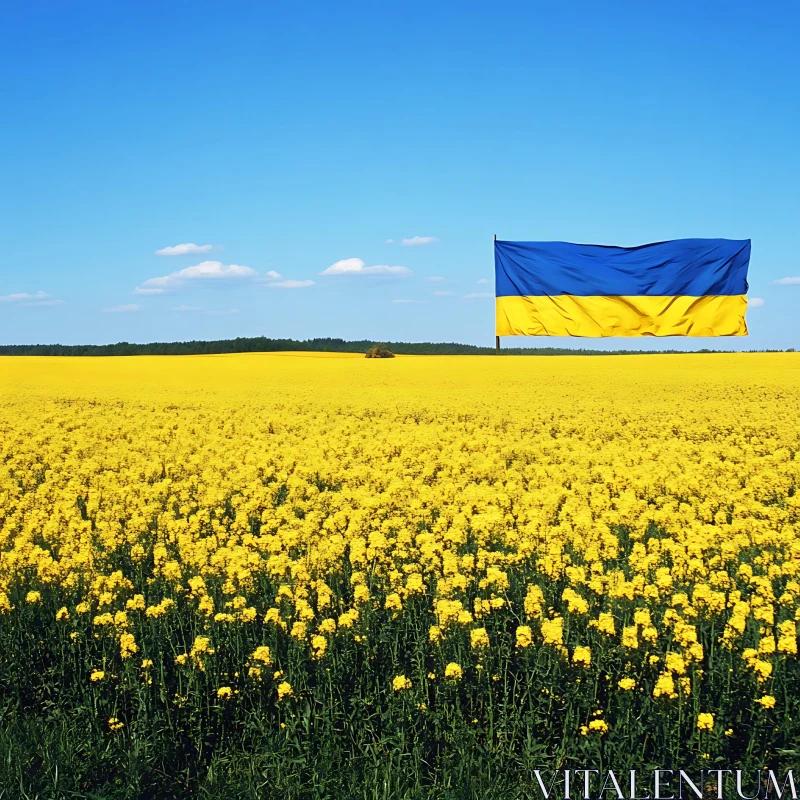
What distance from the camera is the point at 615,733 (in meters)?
5.52

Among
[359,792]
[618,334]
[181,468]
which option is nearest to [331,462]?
[181,468]

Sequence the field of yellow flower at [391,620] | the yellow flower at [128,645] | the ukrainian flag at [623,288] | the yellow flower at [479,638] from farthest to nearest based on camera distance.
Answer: the ukrainian flag at [623,288], the yellow flower at [128,645], the yellow flower at [479,638], the field of yellow flower at [391,620]

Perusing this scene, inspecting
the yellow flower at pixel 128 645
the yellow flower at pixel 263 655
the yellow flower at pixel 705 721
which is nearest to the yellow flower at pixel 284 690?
the yellow flower at pixel 263 655

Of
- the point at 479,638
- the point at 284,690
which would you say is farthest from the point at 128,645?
the point at 479,638

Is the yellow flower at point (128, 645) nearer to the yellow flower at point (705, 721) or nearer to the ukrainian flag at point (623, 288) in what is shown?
the yellow flower at point (705, 721)

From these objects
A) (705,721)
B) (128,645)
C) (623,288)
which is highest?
(623,288)

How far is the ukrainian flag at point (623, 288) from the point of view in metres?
39.2

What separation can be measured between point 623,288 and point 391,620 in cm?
3693

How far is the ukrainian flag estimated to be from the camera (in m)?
39.2

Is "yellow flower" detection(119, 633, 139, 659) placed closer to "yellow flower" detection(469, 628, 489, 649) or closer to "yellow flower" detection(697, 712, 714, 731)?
"yellow flower" detection(469, 628, 489, 649)

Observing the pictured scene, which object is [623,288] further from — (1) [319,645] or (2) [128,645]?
(2) [128,645]

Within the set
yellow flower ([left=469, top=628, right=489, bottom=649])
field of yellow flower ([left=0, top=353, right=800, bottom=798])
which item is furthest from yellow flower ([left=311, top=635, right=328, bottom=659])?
yellow flower ([left=469, top=628, right=489, bottom=649])

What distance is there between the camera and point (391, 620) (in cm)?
685

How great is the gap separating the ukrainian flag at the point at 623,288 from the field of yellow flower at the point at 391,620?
84.4 feet
